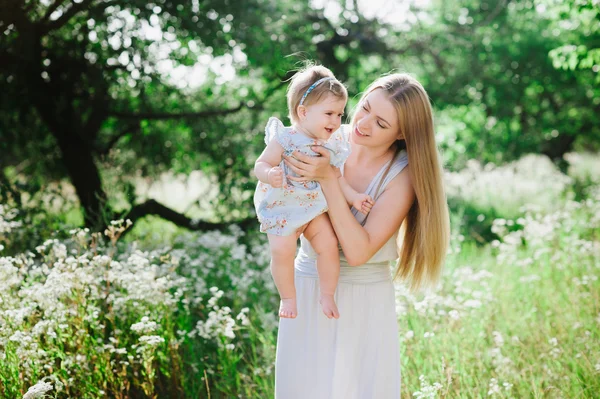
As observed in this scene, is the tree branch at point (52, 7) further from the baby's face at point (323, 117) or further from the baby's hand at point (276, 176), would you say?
the baby's hand at point (276, 176)

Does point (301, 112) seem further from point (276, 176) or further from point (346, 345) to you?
point (346, 345)

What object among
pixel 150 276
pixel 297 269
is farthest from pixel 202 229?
pixel 297 269

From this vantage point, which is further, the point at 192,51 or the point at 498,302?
the point at 192,51

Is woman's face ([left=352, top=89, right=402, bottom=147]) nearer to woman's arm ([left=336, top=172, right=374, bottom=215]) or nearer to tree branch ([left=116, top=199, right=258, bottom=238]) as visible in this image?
woman's arm ([left=336, top=172, right=374, bottom=215])

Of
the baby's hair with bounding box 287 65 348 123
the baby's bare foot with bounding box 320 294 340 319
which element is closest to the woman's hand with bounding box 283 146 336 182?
the baby's hair with bounding box 287 65 348 123

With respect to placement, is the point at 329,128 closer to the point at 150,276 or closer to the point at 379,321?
the point at 379,321

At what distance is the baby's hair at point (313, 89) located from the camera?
8.34 feet

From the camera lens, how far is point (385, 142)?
266 centimetres

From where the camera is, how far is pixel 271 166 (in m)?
2.60

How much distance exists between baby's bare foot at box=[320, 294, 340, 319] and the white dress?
6.4 inches

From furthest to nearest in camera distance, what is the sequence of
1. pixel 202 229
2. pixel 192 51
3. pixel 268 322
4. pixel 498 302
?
pixel 202 229 < pixel 192 51 < pixel 498 302 < pixel 268 322

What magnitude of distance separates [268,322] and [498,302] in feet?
6.40

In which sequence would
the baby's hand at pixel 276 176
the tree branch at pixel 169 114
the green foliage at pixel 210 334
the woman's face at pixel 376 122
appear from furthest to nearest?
the tree branch at pixel 169 114 → the green foliage at pixel 210 334 → the woman's face at pixel 376 122 → the baby's hand at pixel 276 176

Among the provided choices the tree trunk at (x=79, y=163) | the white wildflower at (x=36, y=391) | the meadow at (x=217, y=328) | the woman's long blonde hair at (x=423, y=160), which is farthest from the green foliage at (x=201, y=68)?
the woman's long blonde hair at (x=423, y=160)
